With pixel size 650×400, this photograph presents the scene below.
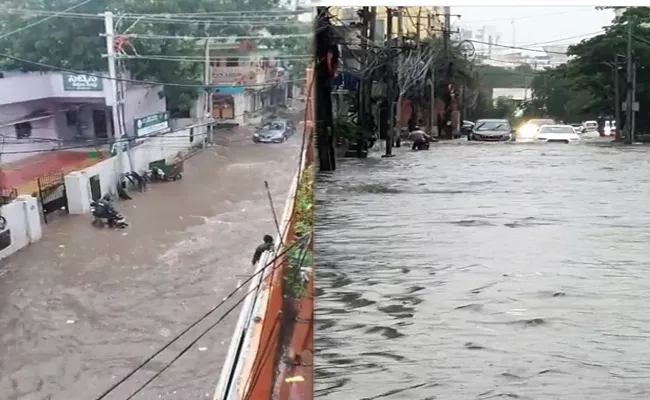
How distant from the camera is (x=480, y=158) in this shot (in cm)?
170

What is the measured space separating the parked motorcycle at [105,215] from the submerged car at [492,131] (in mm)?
773

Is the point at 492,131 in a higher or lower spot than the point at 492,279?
higher

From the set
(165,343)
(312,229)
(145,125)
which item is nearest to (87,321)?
(165,343)

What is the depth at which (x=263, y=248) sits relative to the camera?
1.45 metres

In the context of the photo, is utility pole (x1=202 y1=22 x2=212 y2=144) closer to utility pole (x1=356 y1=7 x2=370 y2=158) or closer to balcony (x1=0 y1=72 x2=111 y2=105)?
balcony (x1=0 y1=72 x2=111 y2=105)

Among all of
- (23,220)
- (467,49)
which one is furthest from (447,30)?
(23,220)

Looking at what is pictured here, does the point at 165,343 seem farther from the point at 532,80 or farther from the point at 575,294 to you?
the point at 532,80

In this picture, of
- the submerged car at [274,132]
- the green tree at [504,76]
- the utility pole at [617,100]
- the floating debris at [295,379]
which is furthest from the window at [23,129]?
the utility pole at [617,100]

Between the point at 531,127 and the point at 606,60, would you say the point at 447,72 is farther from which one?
the point at 606,60

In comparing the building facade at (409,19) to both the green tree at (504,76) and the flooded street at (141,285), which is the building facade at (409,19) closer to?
the green tree at (504,76)

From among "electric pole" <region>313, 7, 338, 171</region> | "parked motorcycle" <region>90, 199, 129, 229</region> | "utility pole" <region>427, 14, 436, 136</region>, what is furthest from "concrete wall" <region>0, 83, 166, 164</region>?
"utility pole" <region>427, 14, 436, 136</region>

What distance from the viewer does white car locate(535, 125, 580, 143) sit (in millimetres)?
1669

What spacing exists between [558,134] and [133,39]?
0.90 metres

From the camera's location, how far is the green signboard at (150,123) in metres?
1.42
